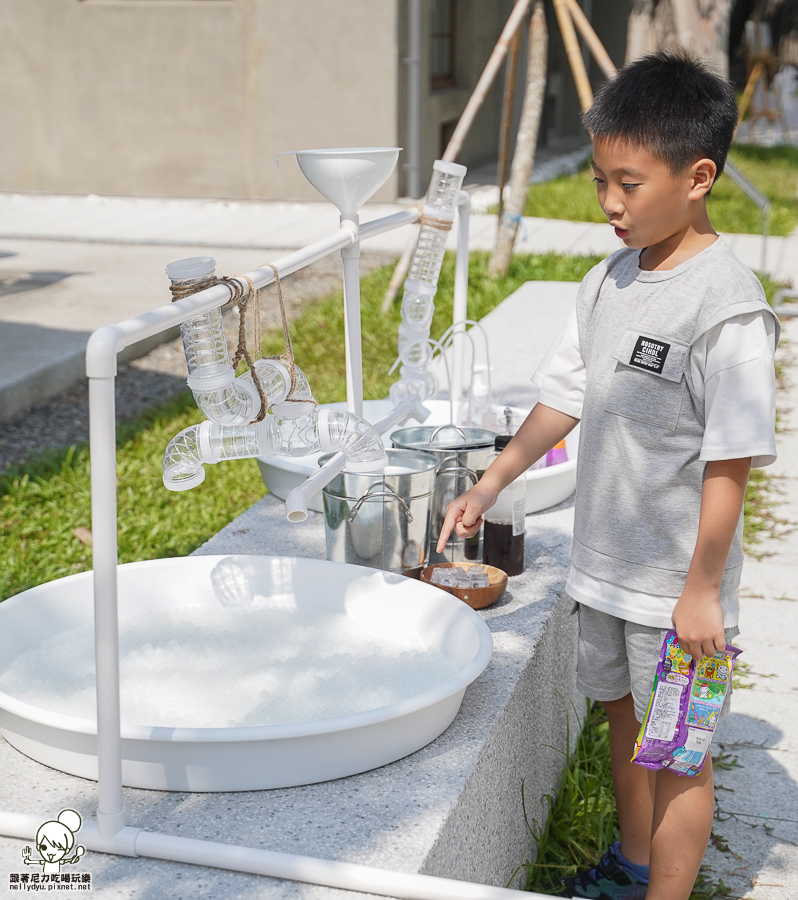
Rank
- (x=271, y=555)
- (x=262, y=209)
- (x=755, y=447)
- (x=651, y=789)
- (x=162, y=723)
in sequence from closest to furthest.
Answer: (x=755, y=447) → (x=162, y=723) → (x=651, y=789) → (x=271, y=555) → (x=262, y=209)

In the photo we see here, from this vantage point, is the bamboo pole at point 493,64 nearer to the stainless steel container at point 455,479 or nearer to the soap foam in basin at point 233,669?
the stainless steel container at point 455,479

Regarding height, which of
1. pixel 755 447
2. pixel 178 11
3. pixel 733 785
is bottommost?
pixel 733 785

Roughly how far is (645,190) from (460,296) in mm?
1446

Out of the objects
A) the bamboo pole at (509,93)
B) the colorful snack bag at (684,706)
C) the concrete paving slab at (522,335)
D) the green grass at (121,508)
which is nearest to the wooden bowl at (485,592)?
the colorful snack bag at (684,706)

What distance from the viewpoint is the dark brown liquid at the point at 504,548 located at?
89.0 inches

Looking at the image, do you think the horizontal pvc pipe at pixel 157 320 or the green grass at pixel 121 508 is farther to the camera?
the green grass at pixel 121 508

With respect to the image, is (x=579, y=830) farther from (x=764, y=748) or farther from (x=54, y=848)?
(x=54, y=848)

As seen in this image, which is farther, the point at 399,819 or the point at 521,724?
the point at 521,724

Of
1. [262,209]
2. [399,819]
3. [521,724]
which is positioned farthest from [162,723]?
[262,209]

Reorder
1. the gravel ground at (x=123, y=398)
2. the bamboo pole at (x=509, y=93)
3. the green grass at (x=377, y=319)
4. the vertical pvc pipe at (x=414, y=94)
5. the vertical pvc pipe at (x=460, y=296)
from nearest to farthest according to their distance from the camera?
the vertical pvc pipe at (x=460, y=296), the gravel ground at (x=123, y=398), the green grass at (x=377, y=319), the bamboo pole at (x=509, y=93), the vertical pvc pipe at (x=414, y=94)

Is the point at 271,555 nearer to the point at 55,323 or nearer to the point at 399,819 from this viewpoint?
the point at 399,819

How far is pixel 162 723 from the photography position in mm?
1665

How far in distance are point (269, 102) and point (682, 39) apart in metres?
3.58

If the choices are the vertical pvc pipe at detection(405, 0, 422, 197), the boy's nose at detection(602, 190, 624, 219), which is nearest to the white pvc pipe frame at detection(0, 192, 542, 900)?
the boy's nose at detection(602, 190, 624, 219)
